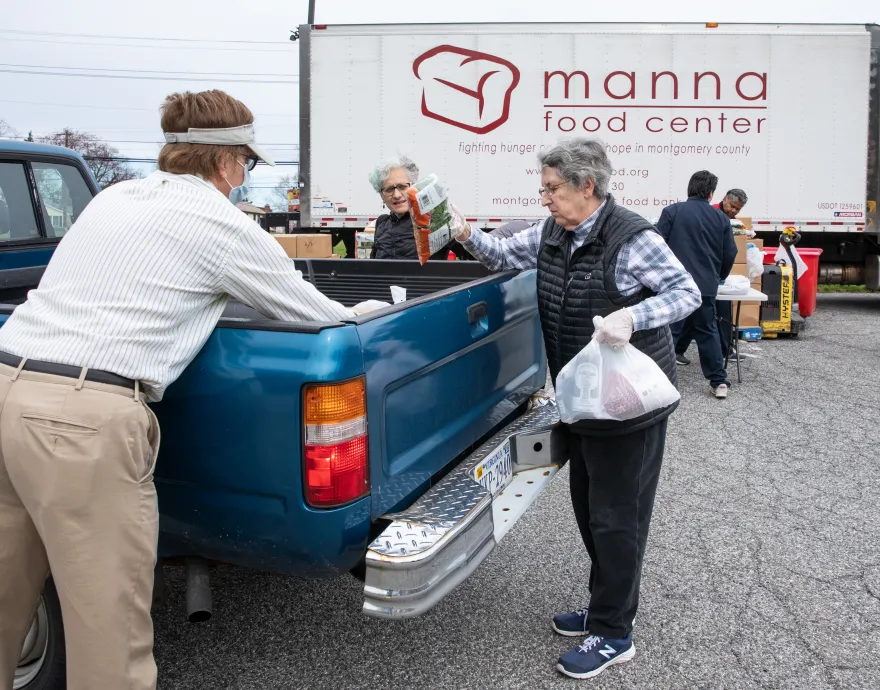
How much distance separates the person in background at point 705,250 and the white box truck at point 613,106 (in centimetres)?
478

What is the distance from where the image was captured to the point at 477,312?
3.02 m

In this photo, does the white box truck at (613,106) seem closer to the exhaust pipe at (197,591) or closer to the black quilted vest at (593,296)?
the black quilted vest at (593,296)

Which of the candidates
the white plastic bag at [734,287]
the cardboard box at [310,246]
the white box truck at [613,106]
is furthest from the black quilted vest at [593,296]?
the white box truck at [613,106]

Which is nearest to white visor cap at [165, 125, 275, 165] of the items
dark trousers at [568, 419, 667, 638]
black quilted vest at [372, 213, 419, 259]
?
dark trousers at [568, 419, 667, 638]

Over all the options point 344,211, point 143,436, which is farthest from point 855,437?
point 344,211

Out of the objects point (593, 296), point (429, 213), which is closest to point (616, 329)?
point (593, 296)

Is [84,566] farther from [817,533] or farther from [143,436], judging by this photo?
[817,533]

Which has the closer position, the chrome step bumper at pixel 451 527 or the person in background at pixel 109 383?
the person in background at pixel 109 383

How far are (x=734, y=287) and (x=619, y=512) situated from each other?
16.4 feet

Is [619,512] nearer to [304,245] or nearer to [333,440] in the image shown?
[333,440]

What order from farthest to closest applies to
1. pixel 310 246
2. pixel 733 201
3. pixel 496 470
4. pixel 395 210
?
pixel 310 246 → pixel 733 201 → pixel 395 210 → pixel 496 470

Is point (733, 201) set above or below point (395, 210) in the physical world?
above

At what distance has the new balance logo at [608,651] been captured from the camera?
2.85 m

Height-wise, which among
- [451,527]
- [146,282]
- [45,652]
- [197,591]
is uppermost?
[146,282]
